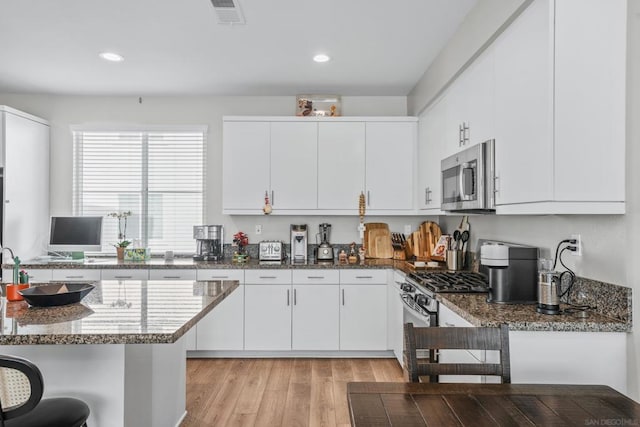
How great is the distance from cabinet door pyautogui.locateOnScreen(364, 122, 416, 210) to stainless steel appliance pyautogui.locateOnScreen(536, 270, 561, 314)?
245cm

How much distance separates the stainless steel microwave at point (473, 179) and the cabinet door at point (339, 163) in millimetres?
1420

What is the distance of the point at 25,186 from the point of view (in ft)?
14.3

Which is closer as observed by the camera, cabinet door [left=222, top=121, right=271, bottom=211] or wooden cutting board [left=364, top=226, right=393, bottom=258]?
cabinet door [left=222, top=121, right=271, bottom=211]

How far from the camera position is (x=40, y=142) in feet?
15.1

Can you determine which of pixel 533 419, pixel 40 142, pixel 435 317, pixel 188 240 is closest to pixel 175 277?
pixel 188 240

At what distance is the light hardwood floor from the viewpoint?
2896 millimetres

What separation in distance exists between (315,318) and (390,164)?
1688 mm

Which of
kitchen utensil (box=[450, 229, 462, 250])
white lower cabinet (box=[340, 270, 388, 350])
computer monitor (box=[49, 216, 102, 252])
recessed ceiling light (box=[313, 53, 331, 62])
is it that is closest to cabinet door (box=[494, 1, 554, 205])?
kitchen utensil (box=[450, 229, 462, 250])

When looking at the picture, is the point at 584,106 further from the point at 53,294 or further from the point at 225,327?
the point at 225,327

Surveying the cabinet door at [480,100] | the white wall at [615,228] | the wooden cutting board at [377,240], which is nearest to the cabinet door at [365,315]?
the wooden cutting board at [377,240]

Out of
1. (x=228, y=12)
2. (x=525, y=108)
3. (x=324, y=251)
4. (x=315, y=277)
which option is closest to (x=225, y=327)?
(x=315, y=277)

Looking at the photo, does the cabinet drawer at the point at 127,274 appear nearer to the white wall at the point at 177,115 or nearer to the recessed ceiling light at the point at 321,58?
the white wall at the point at 177,115

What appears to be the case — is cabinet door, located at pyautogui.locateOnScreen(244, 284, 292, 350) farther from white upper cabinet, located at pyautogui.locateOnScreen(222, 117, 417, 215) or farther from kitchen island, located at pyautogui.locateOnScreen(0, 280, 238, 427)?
kitchen island, located at pyautogui.locateOnScreen(0, 280, 238, 427)

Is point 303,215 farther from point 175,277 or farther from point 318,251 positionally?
point 175,277
